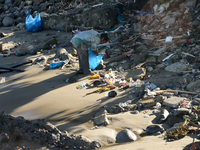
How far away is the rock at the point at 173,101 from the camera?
3647 mm

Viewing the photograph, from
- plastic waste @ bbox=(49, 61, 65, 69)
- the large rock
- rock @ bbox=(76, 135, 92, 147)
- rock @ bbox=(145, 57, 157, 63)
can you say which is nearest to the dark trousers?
plastic waste @ bbox=(49, 61, 65, 69)

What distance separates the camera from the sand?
2799 millimetres

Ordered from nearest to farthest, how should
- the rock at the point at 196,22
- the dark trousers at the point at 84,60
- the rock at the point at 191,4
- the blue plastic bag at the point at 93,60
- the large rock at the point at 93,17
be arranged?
the dark trousers at the point at 84,60
the blue plastic bag at the point at 93,60
the rock at the point at 196,22
the rock at the point at 191,4
the large rock at the point at 93,17

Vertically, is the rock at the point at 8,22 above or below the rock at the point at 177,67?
above

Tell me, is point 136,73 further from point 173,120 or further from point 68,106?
point 173,120

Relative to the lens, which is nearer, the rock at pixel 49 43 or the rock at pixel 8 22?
the rock at pixel 49 43

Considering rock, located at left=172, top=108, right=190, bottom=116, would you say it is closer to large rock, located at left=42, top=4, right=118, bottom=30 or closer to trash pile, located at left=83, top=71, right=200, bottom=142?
trash pile, located at left=83, top=71, right=200, bottom=142

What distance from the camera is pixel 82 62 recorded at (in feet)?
20.0

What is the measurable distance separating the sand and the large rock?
3.83 metres

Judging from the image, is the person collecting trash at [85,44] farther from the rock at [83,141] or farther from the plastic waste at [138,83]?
the rock at [83,141]

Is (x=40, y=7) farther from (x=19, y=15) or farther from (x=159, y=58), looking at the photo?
(x=159, y=58)

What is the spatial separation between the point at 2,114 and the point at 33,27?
29.5 feet

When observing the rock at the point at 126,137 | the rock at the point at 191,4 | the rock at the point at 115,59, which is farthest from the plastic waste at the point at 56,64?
the rock at the point at 191,4

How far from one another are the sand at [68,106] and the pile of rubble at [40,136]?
0.94ft
